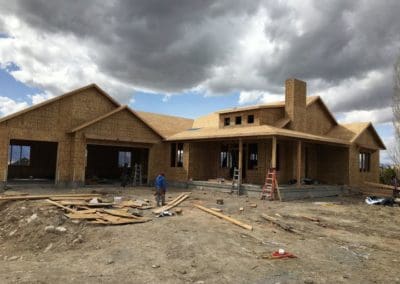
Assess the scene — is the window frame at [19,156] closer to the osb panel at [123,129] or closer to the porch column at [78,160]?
the porch column at [78,160]

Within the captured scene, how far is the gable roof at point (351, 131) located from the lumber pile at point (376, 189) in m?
3.32

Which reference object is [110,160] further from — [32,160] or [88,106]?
[88,106]

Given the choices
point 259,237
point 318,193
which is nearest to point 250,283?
point 259,237

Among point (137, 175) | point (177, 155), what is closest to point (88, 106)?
point (137, 175)

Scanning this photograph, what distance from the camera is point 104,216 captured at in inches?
450

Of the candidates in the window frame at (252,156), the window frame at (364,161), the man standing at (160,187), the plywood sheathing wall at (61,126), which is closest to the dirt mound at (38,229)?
the man standing at (160,187)

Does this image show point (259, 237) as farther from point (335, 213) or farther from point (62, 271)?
point (335, 213)

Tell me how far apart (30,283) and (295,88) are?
19481 millimetres

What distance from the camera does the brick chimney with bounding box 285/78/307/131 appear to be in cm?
2236

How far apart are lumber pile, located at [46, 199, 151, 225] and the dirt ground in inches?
11.5

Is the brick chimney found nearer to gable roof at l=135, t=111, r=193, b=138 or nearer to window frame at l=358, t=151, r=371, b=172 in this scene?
window frame at l=358, t=151, r=371, b=172

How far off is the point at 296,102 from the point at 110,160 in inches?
591

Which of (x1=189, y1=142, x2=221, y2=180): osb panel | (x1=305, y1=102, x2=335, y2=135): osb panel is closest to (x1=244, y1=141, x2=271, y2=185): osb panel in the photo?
(x1=189, y1=142, x2=221, y2=180): osb panel

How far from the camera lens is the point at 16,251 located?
10.0 metres
